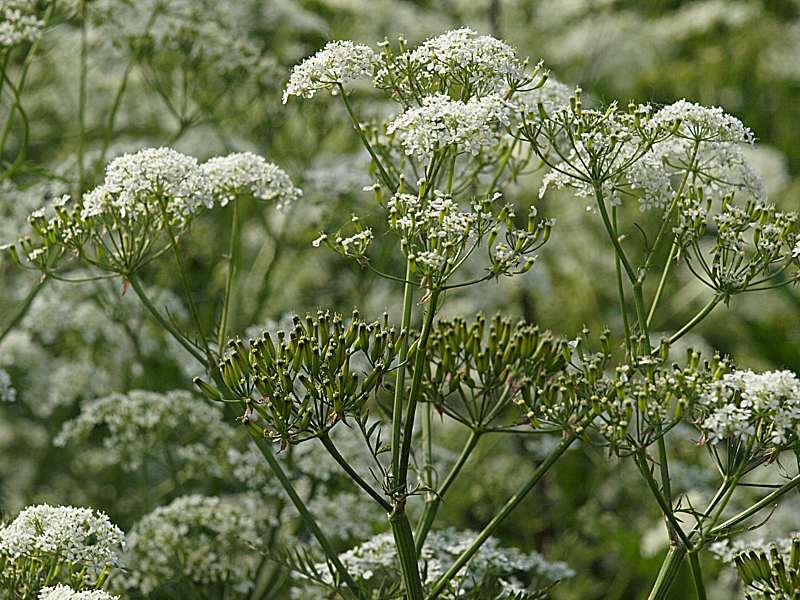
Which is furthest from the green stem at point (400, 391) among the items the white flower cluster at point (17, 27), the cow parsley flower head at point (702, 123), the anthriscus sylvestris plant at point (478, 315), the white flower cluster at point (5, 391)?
the white flower cluster at point (17, 27)

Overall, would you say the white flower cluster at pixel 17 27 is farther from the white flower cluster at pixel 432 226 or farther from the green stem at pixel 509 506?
the green stem at pixel 509 506

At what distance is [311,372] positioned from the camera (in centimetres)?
247

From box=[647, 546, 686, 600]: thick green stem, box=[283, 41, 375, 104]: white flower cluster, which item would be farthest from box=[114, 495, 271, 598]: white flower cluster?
box=[283, 41, 375, 104]: white flower cluster

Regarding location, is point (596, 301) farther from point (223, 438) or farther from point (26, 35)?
point (26, 35)

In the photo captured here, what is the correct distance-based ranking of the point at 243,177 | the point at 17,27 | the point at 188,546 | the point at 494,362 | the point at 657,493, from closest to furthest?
the point at 657,493
the point at 494,362
the point at 243,177
the point at 188,546
the point at 17,27

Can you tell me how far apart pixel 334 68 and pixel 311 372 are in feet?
2.61

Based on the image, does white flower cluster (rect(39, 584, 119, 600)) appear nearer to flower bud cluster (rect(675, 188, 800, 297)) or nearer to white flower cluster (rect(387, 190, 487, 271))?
white flower cluster (rect(387, 190, 487, 271))

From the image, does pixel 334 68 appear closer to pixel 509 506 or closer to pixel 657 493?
pixel 509 506

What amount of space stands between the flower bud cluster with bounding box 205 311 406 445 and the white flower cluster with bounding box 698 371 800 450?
28.4 inches

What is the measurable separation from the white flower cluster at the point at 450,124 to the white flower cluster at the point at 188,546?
1535mm

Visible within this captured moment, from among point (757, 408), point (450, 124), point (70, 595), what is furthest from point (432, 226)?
point (70, 595)

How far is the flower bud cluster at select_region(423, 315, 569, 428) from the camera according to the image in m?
2.74

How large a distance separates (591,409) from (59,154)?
5513mm

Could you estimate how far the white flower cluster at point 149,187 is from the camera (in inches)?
113
